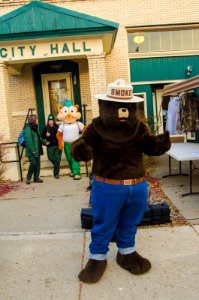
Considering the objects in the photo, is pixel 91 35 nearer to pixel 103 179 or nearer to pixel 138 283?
pixel 103 179

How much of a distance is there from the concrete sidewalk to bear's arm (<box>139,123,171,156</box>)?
1.15 meters

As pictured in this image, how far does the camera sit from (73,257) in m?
3.55

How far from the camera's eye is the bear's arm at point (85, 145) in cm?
284

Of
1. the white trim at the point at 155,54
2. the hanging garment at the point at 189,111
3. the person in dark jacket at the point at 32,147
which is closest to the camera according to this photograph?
the hanging garment at the point at 189,111

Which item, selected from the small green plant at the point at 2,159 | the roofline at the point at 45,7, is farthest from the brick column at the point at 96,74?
the small green plant at the point at 2,159

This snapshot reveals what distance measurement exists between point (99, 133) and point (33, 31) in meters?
5.41

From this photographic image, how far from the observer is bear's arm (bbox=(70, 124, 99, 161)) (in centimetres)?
284

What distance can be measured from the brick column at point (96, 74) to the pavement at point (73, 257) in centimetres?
326

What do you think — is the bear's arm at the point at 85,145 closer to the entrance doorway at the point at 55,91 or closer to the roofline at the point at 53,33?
the roofline at the point at 53,33

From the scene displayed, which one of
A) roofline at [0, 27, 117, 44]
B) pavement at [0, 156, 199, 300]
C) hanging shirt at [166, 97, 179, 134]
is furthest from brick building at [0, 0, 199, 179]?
pavement at [0, 156, 199, 300]

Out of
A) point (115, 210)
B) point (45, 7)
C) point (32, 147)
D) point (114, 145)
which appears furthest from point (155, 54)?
point (115, 210)

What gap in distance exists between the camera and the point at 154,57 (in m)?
10.8

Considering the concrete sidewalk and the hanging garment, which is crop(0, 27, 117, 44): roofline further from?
the concrete sidewalk

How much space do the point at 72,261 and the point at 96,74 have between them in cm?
546
